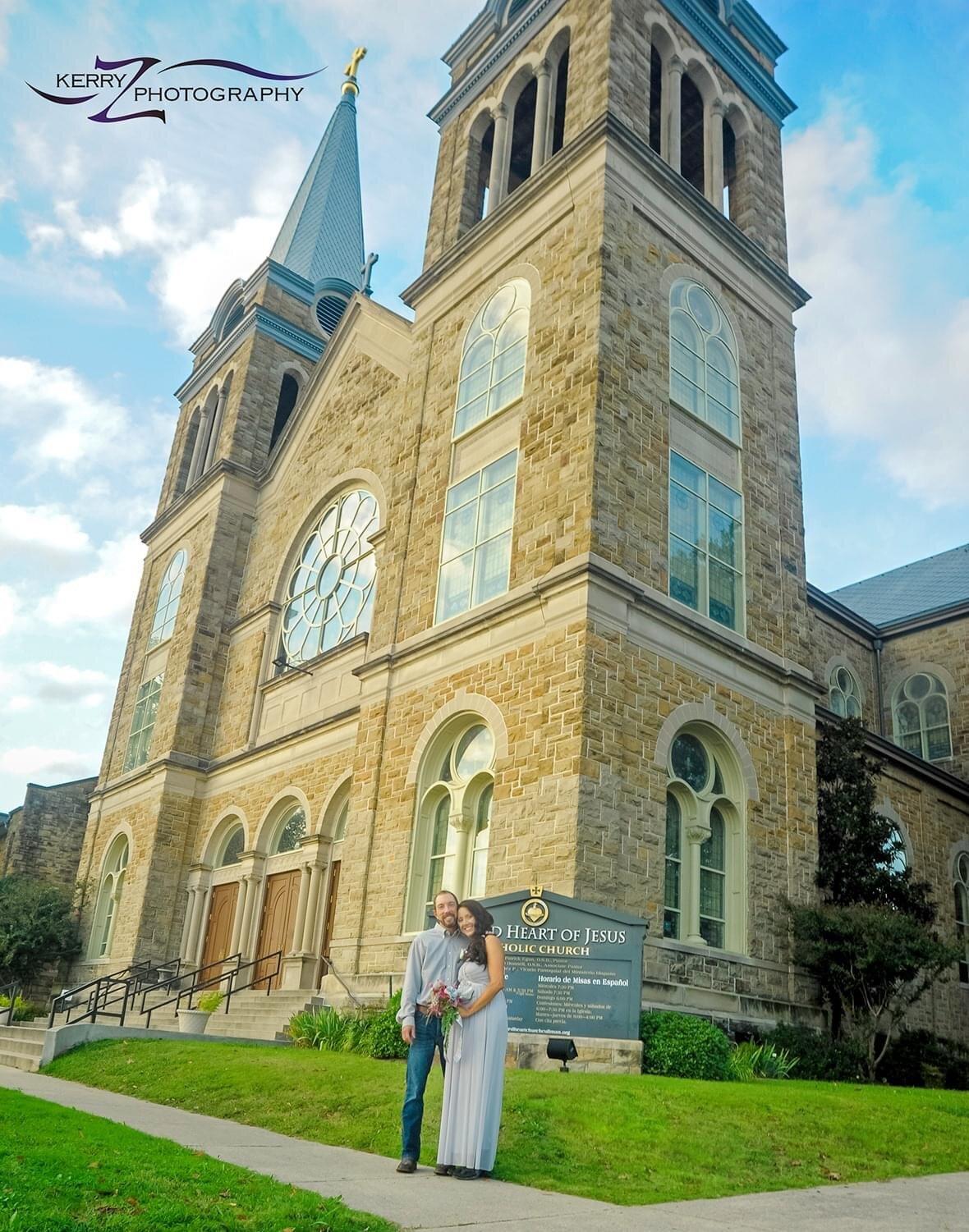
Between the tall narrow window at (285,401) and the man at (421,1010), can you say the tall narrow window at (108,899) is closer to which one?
the tall narrow window at (285,401)

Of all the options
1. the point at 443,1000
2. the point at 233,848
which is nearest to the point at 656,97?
the point at 233,848

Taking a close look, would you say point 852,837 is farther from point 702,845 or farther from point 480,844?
point 480,844

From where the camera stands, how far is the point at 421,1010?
278 inches

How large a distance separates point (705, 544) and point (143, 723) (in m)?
17.3

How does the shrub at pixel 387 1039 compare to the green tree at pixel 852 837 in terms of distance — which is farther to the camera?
the green tree at pixel 852 837

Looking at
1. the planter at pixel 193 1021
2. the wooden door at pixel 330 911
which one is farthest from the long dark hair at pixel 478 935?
the wooden door at pixel 330 911

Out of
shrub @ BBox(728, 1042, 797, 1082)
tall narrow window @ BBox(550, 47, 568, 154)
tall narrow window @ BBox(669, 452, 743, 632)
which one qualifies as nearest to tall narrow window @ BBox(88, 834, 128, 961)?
tall narrow window @ BBox(669, 452, 743, 632)

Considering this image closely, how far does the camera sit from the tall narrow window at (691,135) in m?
24.3

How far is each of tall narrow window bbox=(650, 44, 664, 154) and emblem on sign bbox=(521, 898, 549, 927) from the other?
16527mm

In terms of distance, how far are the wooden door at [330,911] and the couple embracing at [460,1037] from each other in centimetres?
1264

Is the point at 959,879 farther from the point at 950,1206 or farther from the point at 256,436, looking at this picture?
the point at 256,436

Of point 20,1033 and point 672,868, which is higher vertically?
point 672,868

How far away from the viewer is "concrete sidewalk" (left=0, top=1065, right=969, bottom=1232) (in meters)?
5.55

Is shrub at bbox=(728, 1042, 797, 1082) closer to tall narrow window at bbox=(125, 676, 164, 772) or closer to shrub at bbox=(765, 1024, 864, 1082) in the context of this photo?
shrub at bbox=(765, 1024, 864, 1082)
